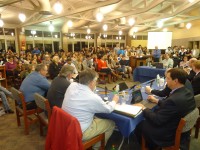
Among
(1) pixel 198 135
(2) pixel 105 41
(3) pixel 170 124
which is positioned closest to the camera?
(3) pixel 170 124

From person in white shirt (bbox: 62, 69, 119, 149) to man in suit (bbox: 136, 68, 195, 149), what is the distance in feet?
1.50

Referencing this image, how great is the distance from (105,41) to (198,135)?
1405 cm

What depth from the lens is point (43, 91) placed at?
9.64ft

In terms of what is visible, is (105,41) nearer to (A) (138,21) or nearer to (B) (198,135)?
(A) (138,21)

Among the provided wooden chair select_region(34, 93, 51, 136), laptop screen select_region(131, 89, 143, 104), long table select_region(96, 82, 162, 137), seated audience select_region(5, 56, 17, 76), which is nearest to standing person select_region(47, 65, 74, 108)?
wooden chair select_region(34, 93, 51, 136)

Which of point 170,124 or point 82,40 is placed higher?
point 82,40

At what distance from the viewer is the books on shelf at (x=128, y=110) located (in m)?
1.79

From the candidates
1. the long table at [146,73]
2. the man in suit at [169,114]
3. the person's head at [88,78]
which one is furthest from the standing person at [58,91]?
the long table at [146,73]

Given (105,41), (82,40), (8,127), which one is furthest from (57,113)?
(105,41)

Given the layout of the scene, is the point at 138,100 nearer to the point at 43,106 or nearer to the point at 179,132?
the point at 179,132

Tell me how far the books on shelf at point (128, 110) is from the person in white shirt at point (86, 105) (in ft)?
0.34

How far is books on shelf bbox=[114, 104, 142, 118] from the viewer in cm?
179

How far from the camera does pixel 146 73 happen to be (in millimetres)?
6004

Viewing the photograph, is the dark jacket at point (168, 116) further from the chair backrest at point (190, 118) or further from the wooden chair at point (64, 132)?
the wooden chair at point (64, 132)
